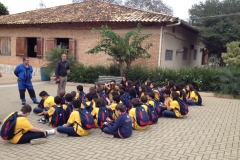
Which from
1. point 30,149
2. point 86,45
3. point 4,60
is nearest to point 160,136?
point 30,149

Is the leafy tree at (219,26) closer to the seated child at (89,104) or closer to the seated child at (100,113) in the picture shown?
the seated child at (89,104)

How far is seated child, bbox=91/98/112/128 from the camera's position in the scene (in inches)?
231

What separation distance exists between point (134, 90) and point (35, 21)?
1152cm

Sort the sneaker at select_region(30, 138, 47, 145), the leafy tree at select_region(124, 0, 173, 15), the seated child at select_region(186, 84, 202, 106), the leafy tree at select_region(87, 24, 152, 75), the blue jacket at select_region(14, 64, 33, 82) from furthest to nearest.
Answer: the leafy tree at select_region(124, 0, 173, 15) < the leafy tree at select_region(87, 24, 152, 75) < the seated child at select_region(186, 84, 202, 106) < the blue jacket at select_region(14, 64, 33, 82) < the sneaker at select_region(30, 138, 47, 145)

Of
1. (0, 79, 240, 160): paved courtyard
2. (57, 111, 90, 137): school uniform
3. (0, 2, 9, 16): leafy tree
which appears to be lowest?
(0, 79, 240, 160): paved courtyard

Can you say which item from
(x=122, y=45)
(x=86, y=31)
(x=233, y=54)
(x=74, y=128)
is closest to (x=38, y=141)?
(x=74, y=128)

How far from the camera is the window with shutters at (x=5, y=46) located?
63.4 feet

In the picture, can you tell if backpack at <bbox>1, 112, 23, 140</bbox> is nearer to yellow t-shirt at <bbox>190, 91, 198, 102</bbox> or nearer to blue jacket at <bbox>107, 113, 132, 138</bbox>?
blue jacket at <bbox>107, 113, 132, 138</bbox>

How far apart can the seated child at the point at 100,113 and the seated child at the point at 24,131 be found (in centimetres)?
130

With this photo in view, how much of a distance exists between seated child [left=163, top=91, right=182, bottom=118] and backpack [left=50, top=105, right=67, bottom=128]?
9.89ft

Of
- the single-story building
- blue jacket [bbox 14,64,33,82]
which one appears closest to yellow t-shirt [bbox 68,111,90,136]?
blue jacket [bbox 14,64,33,82]

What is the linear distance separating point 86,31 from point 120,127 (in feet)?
37.0

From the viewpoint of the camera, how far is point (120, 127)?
5371mm

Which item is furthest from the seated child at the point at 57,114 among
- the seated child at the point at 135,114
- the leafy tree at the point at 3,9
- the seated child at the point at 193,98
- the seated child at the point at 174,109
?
the leafy tree at the point at 3,9
